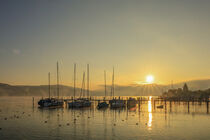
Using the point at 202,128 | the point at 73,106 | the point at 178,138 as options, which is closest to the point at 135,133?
the point at 178,138

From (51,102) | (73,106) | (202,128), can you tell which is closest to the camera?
(202,128)

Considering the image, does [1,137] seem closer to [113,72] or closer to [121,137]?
[121,137]

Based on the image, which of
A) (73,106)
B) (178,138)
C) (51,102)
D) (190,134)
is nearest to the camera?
(178,138)

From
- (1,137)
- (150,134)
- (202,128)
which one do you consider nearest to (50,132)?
(1,137)

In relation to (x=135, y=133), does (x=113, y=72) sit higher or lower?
higher

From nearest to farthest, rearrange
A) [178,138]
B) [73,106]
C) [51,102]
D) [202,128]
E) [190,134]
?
[178,138]
[190,134]
[202,128]
[73,106]
[51,102]

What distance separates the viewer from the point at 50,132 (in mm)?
36969

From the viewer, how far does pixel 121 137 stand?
110ft

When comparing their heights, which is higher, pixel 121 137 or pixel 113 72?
pixel 113 72

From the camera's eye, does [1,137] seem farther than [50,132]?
No

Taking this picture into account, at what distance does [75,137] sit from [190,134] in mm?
18512

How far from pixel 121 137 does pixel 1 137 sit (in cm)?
1802

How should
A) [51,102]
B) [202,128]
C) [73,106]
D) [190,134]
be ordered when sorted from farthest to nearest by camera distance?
[51,102], [73,106], [202,128], [190,134]

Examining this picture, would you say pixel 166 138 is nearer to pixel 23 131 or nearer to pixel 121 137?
pixel 121 137
